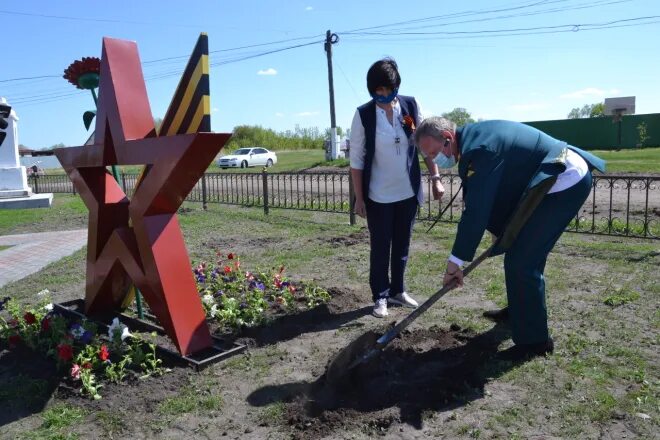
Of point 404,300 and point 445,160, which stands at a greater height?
point 445,160

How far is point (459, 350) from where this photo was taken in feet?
12.1

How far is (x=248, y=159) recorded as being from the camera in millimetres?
33281

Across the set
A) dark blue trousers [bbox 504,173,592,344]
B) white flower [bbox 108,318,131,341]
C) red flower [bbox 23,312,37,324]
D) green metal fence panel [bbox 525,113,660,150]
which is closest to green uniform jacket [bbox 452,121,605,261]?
dark blue trousers [bbox 504,173,592,344]

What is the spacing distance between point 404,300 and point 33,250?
600 cm

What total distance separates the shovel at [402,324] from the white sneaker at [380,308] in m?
0.81

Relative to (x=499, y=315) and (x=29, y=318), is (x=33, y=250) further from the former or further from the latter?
(x=499, y=315)

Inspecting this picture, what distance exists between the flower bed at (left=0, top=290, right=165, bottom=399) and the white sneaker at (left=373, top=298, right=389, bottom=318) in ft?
5.42

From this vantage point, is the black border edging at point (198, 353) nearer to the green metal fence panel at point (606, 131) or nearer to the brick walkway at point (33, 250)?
the brick walkway at point (33, 250)

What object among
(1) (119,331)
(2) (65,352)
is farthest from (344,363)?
(2) (65,352)

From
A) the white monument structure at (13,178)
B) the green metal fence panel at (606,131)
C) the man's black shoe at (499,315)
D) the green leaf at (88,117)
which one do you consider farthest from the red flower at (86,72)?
the green metal fence panel at (606,131)

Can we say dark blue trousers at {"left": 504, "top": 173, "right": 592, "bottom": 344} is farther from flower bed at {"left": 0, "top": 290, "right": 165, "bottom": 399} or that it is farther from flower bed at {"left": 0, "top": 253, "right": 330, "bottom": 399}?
flower bed at {"left": 0, "top": 290, "right": 165, "bottom": 399}

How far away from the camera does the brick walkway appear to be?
22.5ft

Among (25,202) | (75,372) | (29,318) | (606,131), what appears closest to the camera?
(75,372)

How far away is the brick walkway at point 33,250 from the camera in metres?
6.87
